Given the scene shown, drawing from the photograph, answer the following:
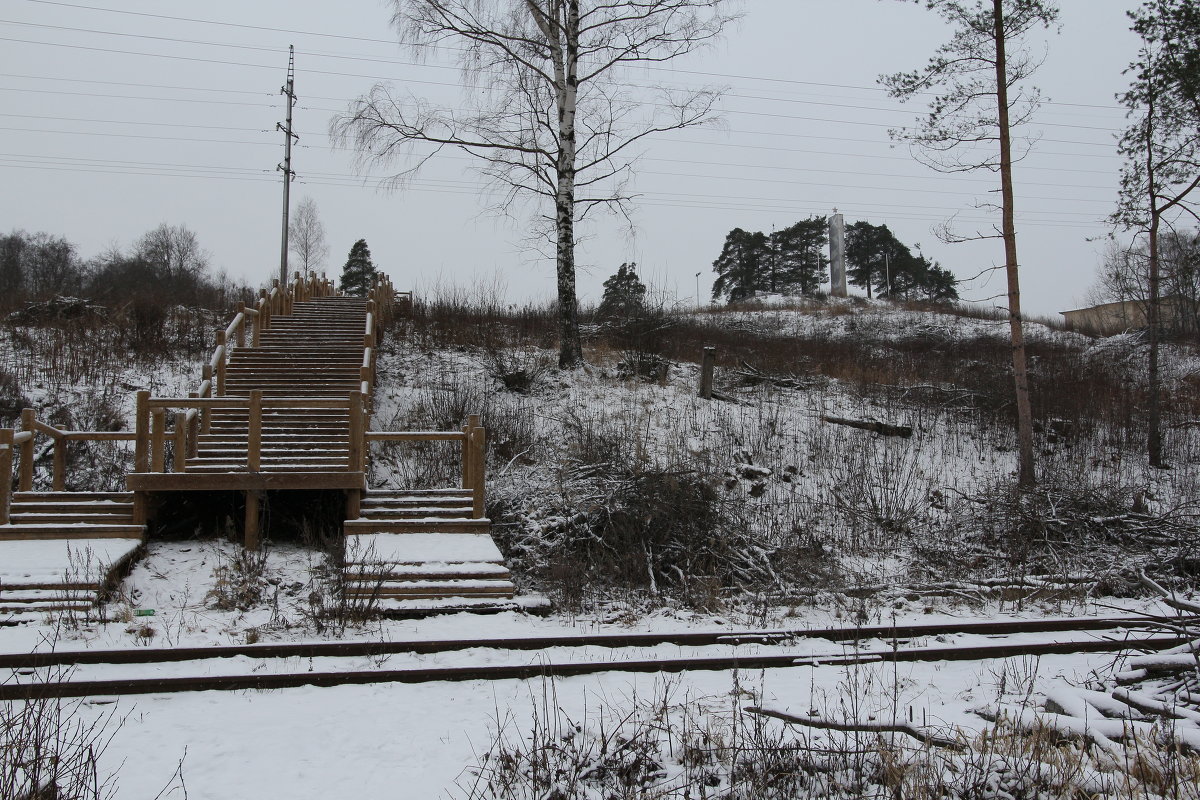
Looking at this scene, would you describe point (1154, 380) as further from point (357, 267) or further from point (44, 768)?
point (357, 267)

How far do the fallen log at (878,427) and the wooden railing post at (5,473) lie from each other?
13122mm

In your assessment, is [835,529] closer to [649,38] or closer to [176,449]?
[176,449]

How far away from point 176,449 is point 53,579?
2.72 meters

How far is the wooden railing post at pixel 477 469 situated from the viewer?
32.0ft

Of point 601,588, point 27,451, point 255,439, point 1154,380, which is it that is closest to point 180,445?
point 255,439

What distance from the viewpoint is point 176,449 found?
1016 centimetres

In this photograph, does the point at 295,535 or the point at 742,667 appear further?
the point at 295,535

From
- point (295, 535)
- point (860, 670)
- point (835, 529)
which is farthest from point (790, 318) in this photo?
point (860, 670)

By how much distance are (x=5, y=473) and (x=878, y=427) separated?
14.0 m

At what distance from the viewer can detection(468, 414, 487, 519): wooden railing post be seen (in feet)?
32.0

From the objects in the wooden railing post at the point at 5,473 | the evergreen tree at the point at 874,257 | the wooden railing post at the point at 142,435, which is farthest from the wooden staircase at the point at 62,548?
the evergreen tree at the point at 874,257

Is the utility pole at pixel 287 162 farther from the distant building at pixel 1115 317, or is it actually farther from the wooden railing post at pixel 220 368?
the distant building at pixel 1115 317

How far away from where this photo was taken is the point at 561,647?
20.7ft

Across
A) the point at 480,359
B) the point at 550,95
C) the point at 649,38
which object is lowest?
the point at 480,359
